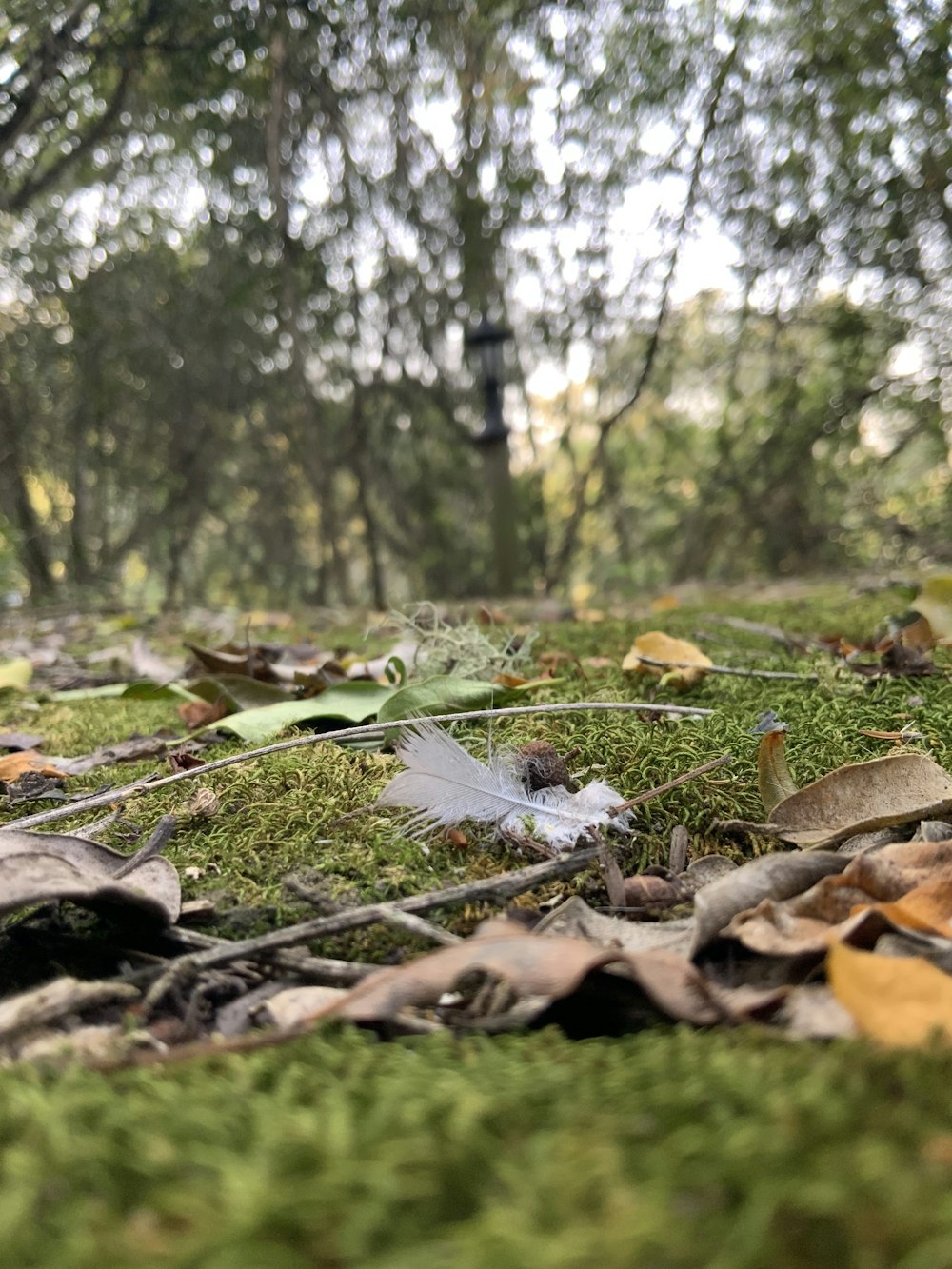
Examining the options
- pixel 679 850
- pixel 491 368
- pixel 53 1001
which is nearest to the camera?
pixel 53 1001

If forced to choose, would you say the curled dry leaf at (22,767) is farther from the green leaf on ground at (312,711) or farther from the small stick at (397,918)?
the small stick at (397,918)

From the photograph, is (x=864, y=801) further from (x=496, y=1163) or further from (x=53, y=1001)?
(x=53, y=1001)

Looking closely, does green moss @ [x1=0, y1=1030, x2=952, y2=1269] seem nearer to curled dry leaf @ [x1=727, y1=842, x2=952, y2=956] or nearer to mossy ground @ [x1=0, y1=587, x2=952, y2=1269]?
mossy ground @ [x1=0, y1=587, x2=952, y2=1269]

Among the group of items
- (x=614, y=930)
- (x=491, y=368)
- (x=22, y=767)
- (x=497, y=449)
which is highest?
(x=491, y=368)

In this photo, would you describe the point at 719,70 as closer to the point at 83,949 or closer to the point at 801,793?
the point at 801,793

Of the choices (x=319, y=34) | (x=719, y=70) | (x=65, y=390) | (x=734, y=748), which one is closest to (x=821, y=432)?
(x=719, y=70)

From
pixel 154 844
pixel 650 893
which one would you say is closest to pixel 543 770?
pixel 650 893
